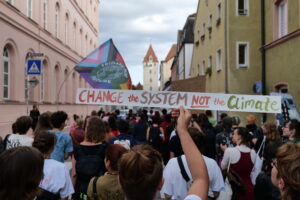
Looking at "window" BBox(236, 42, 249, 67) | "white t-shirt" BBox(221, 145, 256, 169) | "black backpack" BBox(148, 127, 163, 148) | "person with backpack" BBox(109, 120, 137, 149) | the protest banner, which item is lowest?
"black backpack" BBox(148, 127, 163, 148)

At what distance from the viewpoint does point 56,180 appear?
331 centimetres

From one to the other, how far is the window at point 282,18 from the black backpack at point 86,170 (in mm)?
11789

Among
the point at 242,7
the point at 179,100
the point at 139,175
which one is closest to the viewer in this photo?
the point at 139,175

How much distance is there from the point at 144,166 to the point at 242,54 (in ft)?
57.9

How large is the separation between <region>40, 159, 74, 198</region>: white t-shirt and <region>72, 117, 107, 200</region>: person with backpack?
0.54 meters

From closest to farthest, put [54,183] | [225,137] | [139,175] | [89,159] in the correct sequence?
[139,175]
[54,183]
[89,159]
[225,137]

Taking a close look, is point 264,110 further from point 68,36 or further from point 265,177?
point 68,36

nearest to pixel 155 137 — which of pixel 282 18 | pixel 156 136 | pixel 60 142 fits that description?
pixel 156 136

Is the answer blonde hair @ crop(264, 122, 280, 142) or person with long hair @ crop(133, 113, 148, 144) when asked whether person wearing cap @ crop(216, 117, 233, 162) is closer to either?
blonde hair @ crop(264, 122, 280, 142)

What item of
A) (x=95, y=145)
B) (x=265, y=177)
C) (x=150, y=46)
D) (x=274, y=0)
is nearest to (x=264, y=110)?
(x=265, y=177)

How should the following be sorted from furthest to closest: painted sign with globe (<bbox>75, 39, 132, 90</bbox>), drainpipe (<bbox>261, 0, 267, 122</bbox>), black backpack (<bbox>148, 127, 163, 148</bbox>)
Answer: drainpipe (<bbox>261, 0, 267, 122</bbox>)
black backpack (<bbox>148, 127, 163, 148</bbox>)
painted sign with globe (<bbox>75, 39, 132, 90</bbox>)

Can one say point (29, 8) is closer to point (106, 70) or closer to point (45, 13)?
point (45, 13)

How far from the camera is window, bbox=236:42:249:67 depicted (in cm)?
1824

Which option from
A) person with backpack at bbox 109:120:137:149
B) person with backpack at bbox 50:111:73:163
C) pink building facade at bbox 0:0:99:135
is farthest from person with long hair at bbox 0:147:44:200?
pink building facade at bbox 0:0:99:135
